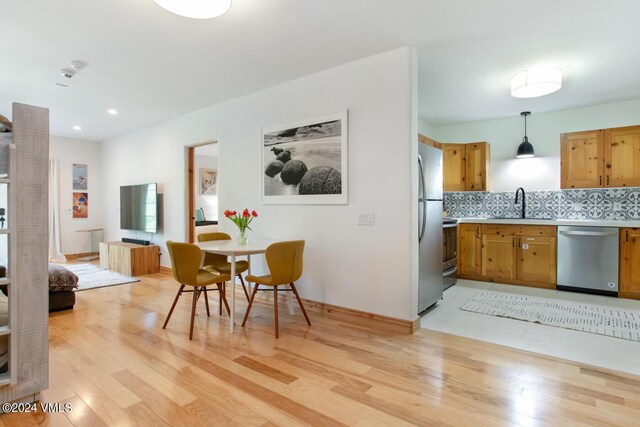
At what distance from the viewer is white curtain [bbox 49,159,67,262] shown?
6.91 meters

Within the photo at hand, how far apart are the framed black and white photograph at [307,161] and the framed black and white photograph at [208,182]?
505cm

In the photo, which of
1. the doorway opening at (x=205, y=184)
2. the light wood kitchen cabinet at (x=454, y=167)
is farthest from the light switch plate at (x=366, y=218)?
the doorway opening at (x=205, y=184)

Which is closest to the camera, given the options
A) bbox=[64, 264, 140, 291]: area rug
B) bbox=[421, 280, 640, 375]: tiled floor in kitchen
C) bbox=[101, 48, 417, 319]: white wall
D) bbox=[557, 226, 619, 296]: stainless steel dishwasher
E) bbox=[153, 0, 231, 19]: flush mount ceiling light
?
bbox=[153, 0, 231, 19]: flush mount ceiling light

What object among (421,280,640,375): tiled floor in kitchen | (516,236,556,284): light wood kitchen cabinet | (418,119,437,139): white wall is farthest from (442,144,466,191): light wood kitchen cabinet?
(421,280,640,375): tiled floor in kitchen

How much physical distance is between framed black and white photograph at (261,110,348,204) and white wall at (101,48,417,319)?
9 centimetres

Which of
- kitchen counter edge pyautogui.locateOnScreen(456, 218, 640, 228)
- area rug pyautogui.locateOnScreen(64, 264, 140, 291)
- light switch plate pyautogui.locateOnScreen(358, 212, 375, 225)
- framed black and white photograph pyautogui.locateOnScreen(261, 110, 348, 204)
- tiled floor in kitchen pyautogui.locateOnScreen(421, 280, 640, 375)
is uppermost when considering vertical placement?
framed black and white photograph pyautogui.locateOnScreen(261, 110, 348, 204)

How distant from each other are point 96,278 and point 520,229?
257 inches

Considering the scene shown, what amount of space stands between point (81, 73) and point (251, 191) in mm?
2265

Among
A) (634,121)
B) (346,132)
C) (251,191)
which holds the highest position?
(634,121)

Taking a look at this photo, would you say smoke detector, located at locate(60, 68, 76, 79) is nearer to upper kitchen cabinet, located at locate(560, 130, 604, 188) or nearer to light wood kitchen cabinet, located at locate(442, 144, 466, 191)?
light wood kitchen cabinet, located at locate(442, 144, 466, 191)

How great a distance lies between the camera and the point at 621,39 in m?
2.92

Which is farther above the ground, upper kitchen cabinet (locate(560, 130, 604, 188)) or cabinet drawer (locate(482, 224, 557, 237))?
upper kitchen cabinet (locate(560, 130, 604, 188))

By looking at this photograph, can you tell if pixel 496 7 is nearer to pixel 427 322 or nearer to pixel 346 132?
pixel 346 132

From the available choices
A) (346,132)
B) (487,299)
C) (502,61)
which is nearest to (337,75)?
(346,132)
